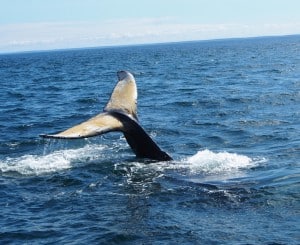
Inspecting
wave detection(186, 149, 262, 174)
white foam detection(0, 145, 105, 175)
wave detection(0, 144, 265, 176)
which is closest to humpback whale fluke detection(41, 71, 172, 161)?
wave detection(0, 144, 265, 176)

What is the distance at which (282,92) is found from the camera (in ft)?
105

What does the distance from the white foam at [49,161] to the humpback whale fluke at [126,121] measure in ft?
8.61

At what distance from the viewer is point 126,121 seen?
13.0 m

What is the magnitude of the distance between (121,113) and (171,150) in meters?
4.74

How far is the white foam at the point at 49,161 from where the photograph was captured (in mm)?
15192

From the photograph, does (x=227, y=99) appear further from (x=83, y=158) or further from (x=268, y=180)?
(x=268, y=180)

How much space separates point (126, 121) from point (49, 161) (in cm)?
408

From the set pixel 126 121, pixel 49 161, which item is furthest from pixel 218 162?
pixel 49 161

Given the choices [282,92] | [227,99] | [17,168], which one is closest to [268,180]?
[17,168]

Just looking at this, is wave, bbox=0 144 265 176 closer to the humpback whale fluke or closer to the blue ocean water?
the blue ocean water

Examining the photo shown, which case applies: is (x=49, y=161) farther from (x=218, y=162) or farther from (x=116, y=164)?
(x=218, y=162)

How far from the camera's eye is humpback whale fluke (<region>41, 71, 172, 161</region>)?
40.6 feet

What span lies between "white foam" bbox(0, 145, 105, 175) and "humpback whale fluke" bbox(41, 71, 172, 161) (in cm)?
263

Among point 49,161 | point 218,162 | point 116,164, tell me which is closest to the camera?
point 218,162
